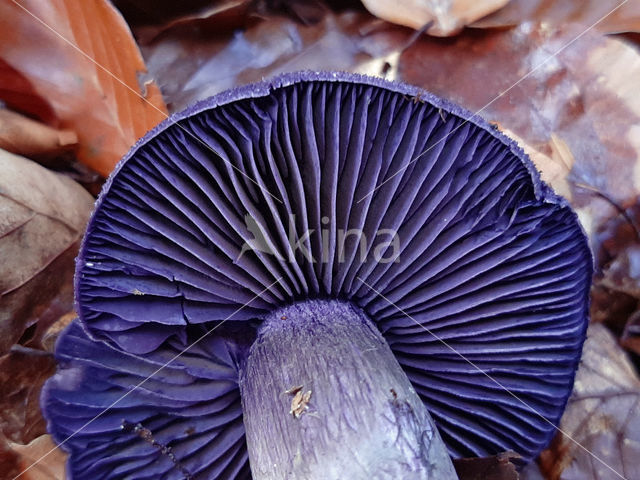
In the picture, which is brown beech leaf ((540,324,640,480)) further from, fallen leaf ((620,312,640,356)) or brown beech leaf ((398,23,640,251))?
brown beech leaf ((398,23,640,251))

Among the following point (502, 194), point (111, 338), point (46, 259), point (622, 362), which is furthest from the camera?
point (622, 362)

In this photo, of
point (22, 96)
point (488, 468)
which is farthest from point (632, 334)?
point (22, 96)

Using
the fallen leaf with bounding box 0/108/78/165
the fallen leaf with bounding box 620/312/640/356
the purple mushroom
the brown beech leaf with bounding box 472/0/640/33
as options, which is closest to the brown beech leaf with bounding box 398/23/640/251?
the brown beech leaf with bounding box 472/0/640/33

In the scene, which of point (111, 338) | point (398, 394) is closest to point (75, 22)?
point (111, 338)

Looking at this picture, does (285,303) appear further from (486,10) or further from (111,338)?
(486,10)

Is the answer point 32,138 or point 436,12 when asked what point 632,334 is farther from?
point 32,138
